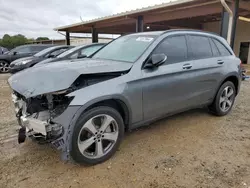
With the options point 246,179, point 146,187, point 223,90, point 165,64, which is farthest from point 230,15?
point 146,187

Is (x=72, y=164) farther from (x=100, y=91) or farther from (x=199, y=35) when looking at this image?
(x=199, y=35)

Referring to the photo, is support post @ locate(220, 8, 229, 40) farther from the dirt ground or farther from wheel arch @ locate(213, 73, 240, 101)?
the dirt ground

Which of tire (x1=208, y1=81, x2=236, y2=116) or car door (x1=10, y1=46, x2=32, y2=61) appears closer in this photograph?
tire (x1=208, y1=81, x2=236, y2=116)

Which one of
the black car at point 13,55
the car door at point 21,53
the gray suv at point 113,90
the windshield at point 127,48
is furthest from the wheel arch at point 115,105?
the car door at point 21,53

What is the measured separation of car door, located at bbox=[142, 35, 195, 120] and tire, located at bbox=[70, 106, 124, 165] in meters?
0.53

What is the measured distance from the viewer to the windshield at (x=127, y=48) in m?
3.14

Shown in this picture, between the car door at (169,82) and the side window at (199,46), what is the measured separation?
18 centimetres

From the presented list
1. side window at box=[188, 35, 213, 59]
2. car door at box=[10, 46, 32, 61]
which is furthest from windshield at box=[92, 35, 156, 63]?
car door at box=[10, 46, 32, 61]

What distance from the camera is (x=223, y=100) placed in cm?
436

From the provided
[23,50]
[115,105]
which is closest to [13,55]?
[23,50]

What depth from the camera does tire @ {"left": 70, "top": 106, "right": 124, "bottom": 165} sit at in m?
2.40

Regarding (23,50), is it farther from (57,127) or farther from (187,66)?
(57,127)

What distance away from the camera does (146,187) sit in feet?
7.32

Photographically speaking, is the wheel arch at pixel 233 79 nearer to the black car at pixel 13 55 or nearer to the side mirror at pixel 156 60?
the side mirror at pixel 156 60
